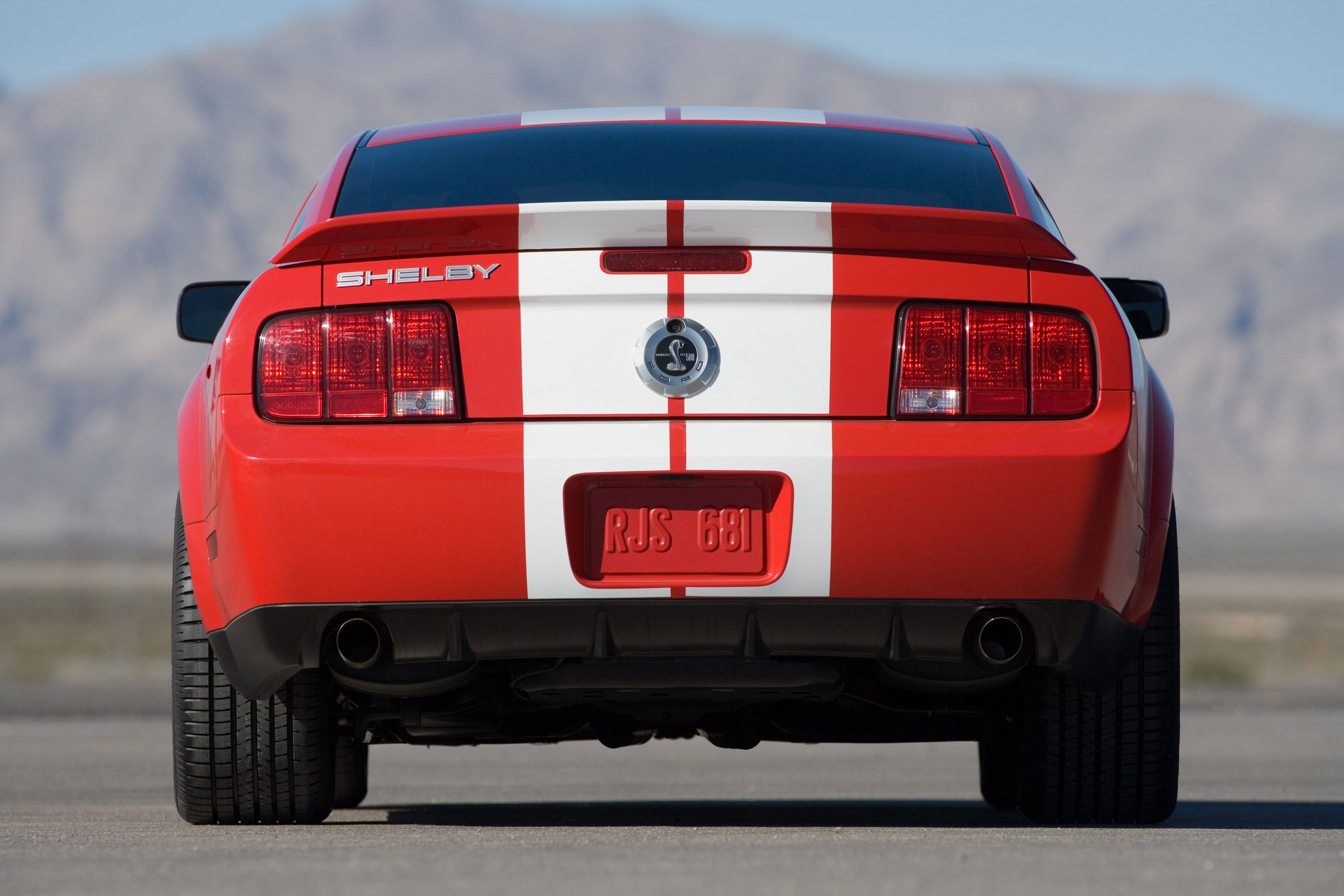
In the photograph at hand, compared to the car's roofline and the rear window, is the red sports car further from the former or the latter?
the car's roofline

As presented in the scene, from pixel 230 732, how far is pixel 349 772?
759mm

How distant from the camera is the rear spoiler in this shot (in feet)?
12.6

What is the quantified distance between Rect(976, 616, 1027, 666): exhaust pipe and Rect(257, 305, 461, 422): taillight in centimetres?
116

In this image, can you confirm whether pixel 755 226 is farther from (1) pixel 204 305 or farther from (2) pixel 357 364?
(1) pixel 204 305

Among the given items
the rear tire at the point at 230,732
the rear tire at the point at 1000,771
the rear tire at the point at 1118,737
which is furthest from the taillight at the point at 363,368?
the rear tire at the point at 1000,771

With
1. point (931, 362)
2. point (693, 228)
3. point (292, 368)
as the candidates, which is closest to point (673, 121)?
point (693, 228)

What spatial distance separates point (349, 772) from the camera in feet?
17.0

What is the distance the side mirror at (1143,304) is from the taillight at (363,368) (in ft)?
6.34

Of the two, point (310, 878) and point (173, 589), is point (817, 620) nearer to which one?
point (310, 878)

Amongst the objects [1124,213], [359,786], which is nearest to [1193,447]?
[1124,213]

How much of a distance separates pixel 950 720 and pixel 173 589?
1.91m

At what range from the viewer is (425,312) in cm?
382

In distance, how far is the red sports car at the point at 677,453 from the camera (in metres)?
3.71

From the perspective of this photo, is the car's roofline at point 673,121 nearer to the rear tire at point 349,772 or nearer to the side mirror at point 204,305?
the side mirror at point 204,305
